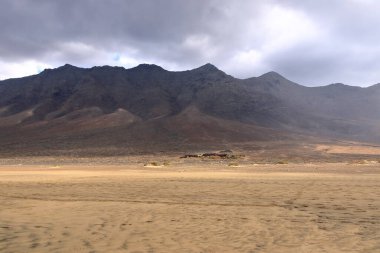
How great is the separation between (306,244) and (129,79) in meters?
159

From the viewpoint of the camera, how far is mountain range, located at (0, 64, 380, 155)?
9762cm

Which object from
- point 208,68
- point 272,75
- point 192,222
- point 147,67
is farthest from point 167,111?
point 192,222

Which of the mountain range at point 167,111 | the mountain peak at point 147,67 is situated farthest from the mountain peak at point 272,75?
the mountain peak at point 147,67

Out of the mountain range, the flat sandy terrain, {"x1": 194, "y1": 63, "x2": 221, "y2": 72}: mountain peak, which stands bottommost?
the flat sandy terrain

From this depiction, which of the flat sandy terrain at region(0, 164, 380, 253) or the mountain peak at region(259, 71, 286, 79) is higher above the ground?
the mountain peak at region(259, 71, 286, 79)

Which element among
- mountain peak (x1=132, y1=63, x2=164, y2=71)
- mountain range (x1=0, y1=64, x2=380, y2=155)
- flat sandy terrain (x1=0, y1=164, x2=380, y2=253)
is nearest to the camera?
flat sandy terrain (x1=0, y1=164, x2=380, y2=253)

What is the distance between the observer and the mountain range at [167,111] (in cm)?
9762

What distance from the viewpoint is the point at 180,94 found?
149125 mm

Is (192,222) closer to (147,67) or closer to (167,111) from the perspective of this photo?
(167,111)

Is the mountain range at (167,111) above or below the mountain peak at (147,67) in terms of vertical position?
below

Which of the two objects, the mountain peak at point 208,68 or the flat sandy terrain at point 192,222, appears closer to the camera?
the flat sandy terrain at point 192,222

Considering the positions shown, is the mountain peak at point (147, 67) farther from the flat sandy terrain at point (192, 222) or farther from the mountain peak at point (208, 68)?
the flat sandy terrain at point (192, 222)

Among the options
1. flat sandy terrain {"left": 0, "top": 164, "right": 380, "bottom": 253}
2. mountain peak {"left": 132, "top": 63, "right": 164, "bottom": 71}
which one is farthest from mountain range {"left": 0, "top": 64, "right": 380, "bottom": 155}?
flat sandy terrain {"left": 0, "top": 164, "right": 380, "bottom": 253}

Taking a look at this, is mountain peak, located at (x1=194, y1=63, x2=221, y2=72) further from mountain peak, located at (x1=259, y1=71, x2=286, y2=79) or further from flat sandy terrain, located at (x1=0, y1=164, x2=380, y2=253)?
flat sandy terrain, located at (x1=0, y1=164, x2=380, y2=253)
